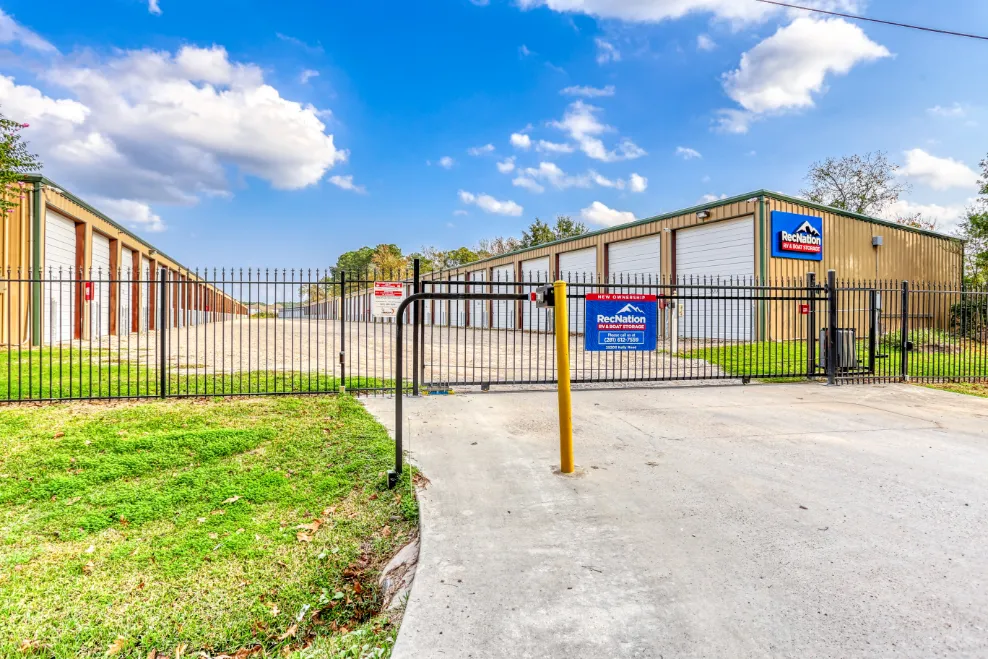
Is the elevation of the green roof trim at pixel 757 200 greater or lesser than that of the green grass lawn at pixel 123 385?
greater

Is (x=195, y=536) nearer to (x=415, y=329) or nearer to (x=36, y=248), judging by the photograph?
(x=415, y=329)

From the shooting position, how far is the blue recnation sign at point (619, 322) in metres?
7.16

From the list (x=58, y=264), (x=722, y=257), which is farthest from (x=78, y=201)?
(x=722, y=257)

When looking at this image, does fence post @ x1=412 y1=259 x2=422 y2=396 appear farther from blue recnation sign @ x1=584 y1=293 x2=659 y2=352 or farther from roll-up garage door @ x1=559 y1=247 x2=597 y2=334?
roll-up garage door @ x1=559 y1=247 x2=597 y2=334

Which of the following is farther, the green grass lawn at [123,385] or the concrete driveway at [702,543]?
the green grass lawn at [123,385]

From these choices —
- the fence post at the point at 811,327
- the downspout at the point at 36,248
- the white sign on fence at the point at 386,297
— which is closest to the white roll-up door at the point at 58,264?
the downspout at the point at 36,248

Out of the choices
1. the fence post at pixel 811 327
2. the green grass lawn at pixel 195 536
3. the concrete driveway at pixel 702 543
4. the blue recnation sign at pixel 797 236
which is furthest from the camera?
the blue recnation sign at pixel 797 236

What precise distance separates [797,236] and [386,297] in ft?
47.6

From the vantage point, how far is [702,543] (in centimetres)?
304

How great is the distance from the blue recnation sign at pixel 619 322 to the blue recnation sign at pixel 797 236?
1086 cm

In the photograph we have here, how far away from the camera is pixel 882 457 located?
187 inches

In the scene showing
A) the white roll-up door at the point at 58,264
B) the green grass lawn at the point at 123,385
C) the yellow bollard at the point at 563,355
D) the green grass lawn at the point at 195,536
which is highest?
the white roll-up door at the point at 58,264

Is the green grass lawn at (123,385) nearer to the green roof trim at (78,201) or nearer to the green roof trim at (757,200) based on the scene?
the green roof trim at (78,201)

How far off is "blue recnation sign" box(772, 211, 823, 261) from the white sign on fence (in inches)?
522
